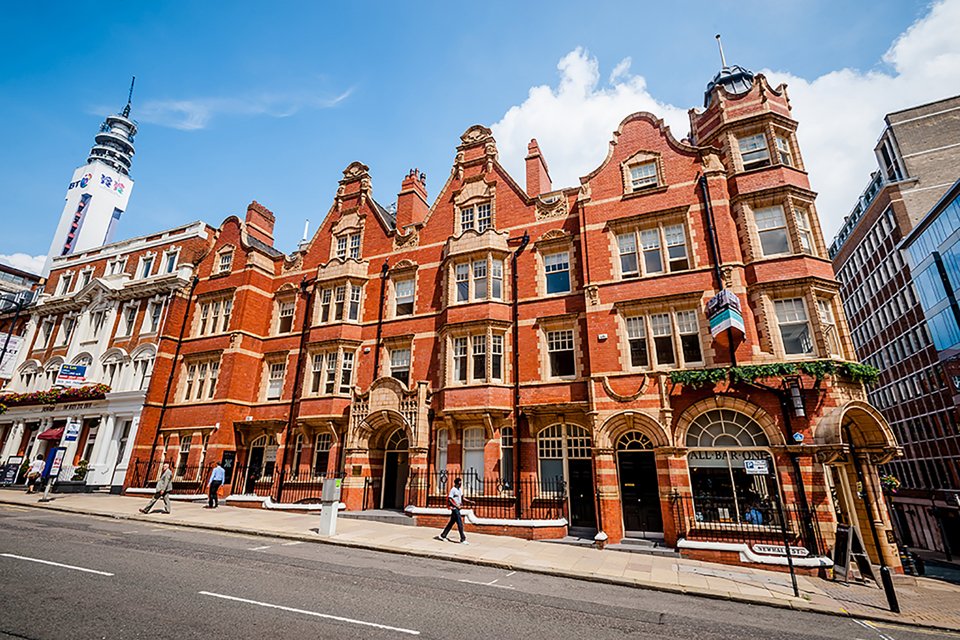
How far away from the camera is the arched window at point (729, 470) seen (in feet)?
48.4

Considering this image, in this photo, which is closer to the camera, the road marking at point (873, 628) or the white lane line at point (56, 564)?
the road marking at point (873, 628)

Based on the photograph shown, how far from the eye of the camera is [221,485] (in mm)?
23188

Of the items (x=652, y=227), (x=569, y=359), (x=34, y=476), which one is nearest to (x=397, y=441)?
(x=569, y=359)

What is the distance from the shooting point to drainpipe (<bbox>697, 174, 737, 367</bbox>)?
16.1 metres

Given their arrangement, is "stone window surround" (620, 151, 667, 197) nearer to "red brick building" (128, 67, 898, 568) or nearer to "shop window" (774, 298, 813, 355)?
"red brick building" (128, 67, 898, 568)

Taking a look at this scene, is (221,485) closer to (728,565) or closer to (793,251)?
(728,565)

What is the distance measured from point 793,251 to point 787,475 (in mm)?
8231

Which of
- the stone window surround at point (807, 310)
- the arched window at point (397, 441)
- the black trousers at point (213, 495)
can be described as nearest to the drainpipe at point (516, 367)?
the arched window at point (397, 441)

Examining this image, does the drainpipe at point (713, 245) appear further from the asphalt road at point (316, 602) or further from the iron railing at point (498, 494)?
the asphalt road at point (316, 602)

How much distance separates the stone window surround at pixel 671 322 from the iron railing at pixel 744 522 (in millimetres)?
4721

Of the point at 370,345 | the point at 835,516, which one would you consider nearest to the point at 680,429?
the point at 835,516

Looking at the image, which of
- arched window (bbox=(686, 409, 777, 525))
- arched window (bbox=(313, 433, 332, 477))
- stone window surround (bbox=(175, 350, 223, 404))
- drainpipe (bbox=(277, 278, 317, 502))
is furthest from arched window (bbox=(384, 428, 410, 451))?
arched window (bbox=(686, 409, 777, 525))

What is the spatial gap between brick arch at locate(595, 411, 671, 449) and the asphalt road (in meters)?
6.26

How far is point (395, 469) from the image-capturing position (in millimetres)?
22000
